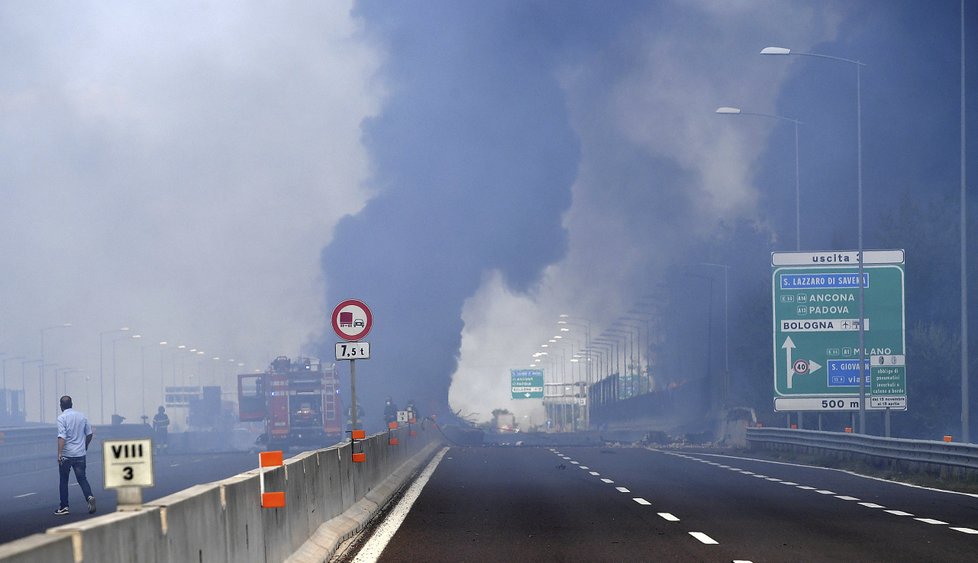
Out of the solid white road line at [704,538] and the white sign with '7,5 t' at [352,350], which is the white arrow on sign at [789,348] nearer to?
the white sign with '7,5 t' at [352,350]

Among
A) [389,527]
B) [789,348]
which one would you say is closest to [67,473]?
[389,527]

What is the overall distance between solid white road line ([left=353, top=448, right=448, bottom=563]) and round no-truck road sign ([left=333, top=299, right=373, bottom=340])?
2.55m

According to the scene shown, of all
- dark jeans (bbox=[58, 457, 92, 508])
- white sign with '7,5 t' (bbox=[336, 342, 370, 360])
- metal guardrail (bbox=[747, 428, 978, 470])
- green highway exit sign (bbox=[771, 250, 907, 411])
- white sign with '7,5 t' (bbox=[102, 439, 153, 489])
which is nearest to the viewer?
white sign with '7,5 t' (bbox=[102, 439, 153, 489])

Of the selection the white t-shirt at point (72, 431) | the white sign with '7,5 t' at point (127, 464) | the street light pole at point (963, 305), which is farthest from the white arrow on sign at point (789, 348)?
the white sign with '7,5 t' at point (127, 464)

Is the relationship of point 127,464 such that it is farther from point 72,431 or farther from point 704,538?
point 72,431

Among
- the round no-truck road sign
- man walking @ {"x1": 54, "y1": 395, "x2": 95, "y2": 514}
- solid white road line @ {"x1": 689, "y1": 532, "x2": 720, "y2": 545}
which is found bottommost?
solid white road line @ {"x1": 689, "y1": 532, "x2": 720, "y2": 545}

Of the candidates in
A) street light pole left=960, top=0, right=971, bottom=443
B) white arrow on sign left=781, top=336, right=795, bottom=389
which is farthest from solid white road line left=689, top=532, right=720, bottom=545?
white arrow on sign left=781, top=336, right=795, bottom=389

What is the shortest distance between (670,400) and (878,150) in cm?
2609

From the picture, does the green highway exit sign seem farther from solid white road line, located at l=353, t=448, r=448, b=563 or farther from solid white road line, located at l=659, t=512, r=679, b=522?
solid white road line, located at l=659, t=512, r=679, b=522

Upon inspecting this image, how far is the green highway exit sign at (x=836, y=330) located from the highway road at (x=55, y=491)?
1472 centimetres

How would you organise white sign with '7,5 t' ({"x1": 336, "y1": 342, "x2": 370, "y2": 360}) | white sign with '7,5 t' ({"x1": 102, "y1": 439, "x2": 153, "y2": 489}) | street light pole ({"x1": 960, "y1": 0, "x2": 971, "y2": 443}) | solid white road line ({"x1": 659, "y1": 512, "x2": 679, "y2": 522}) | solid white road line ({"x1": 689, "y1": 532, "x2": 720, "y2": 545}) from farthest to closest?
street light pole ({"x1": 960, "y1": 0, "x2": 971, "y2": 443}), white sign with '7,5 t' ({"x1": 336, "y1": 342, "x2": 370, "y2": 360}), solid white road line ({"x1": 659, "y1": 512, "x2": 679, "y2": 522}), solid white road line ({"x1": 689, "y1": 532, "x2": 720, "y2": 545}), white sign with '7,5 t' ({"x1": 102, "y1": 439, "x2": 153, "y2": 489})

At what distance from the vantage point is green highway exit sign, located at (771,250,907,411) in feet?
131

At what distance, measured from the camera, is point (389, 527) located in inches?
705

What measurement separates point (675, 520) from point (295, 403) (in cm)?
4678
